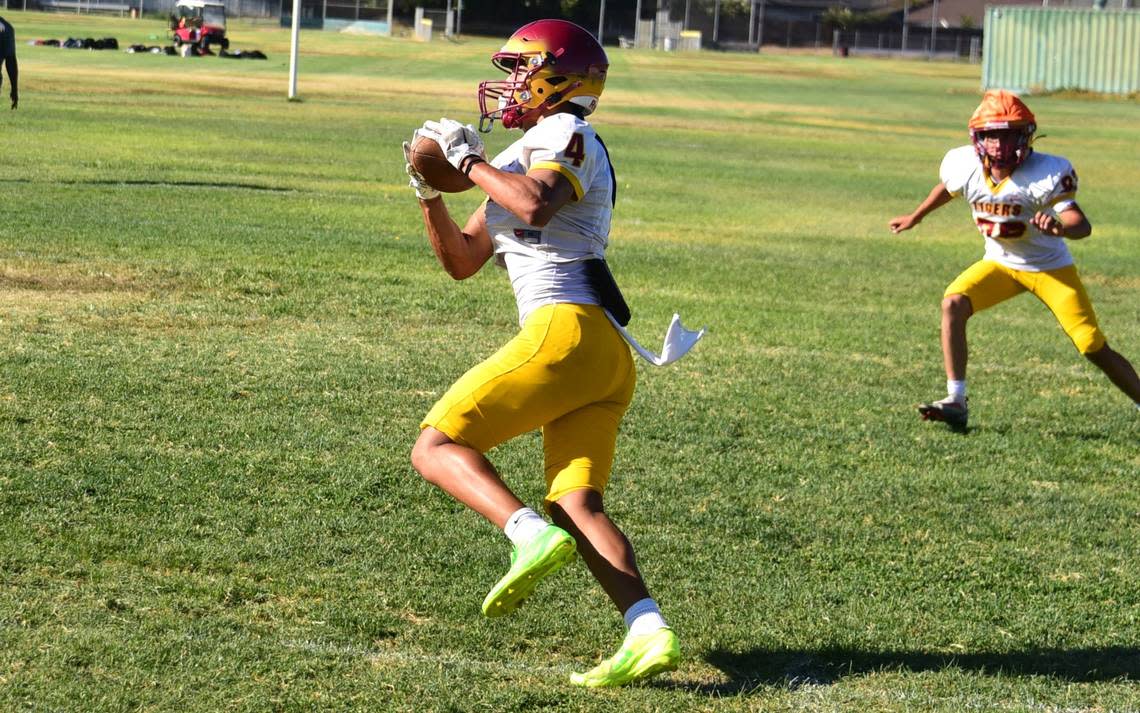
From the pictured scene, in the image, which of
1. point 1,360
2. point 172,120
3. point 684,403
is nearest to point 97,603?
point 1,360

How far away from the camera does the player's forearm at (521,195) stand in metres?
4.51

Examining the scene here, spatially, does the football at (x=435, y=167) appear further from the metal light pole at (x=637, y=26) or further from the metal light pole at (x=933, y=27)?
the metal light pole at (x=933, y=27)

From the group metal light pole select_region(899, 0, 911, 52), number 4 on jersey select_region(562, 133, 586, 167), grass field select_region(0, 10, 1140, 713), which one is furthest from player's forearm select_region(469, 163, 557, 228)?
metal light pole select_region(899, 0, 911, 52)

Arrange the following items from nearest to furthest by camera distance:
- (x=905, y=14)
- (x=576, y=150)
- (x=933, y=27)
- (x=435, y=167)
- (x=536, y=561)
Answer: (x=536, y=561), (x=576, y=150), (x=435, y=167), (x=933, y=27), (x=905, y=14)

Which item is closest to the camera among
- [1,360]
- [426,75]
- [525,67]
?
[525,67]

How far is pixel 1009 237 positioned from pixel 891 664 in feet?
15.1

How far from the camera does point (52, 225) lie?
1341 centimetres

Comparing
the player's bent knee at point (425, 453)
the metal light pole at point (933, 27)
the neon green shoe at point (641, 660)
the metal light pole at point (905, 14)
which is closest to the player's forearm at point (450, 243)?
the player's bent knee at point (425, 453)

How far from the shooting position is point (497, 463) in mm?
7359

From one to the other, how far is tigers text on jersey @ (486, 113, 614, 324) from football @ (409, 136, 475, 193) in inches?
5.0

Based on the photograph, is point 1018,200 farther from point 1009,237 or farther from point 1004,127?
point 1004,127

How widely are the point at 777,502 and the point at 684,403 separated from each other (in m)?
2.00

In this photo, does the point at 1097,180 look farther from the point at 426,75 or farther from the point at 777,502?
the point at 426,75

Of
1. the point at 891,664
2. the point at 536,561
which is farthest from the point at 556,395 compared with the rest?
the point at 891,664
